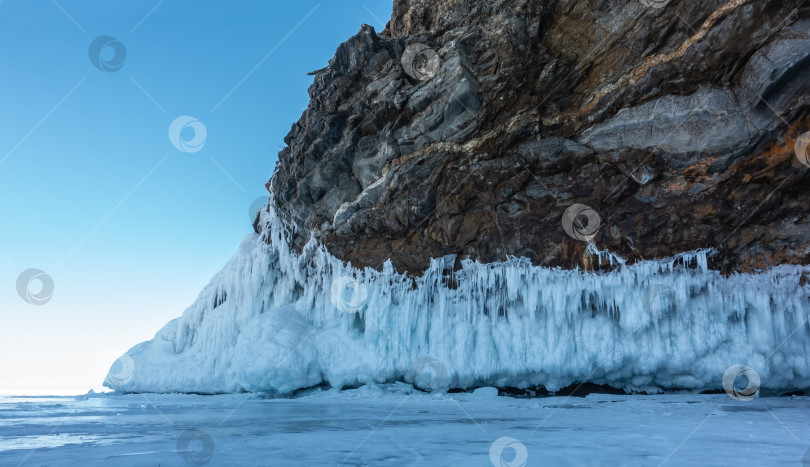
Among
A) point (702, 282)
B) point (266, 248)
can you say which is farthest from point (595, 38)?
point (266, 248)

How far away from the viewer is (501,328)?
57.7ft

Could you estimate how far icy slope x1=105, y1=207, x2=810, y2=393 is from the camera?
1466cm

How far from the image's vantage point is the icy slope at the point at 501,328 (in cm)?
1466

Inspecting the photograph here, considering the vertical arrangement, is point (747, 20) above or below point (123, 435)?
above

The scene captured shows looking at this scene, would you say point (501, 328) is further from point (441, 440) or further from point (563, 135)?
point (441, 440)

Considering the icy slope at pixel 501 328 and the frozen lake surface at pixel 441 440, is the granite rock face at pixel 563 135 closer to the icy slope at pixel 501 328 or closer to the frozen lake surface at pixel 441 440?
the icy slope at pixel 501 328

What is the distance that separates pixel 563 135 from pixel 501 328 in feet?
24.8

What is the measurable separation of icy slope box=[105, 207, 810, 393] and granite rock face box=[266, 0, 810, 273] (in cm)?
88

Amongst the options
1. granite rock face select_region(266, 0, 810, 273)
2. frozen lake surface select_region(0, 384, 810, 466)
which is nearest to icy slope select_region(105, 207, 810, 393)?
granite rock face select_region(266, 0, 810, 273)

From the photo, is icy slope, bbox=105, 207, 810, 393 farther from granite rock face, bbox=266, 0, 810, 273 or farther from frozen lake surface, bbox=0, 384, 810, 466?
frozen lake surface, bbox=0, 384, 810, 466

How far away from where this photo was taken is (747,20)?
13.4 m

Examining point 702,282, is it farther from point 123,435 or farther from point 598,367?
point 123,435

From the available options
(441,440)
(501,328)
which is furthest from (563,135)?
(441,440)

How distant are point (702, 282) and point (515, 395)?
7.60m
